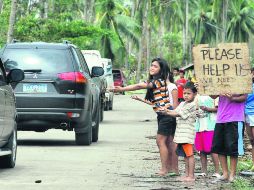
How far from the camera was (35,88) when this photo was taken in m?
18.4

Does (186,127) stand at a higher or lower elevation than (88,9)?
lower

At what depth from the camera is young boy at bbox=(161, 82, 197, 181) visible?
12703 millimetres

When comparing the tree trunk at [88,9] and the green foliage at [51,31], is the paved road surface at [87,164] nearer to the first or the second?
the green foliage at [51,31]

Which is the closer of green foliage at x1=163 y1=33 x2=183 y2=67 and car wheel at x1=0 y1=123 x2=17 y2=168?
car wheel at x1=0 y1=123 x2=17 y2=168

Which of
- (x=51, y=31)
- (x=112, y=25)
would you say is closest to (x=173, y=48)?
(x=112, y=25)

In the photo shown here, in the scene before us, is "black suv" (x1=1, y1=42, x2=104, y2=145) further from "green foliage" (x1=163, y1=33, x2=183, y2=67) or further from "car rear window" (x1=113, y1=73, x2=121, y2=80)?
"green foliage" (x1=163, y1=33, x2=183, y2=67)

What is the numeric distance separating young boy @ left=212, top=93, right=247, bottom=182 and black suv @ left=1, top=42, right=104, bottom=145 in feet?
20.0

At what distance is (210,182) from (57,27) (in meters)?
38.8

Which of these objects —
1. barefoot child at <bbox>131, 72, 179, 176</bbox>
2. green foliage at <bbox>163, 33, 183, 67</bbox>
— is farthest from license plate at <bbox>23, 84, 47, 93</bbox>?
green foliage at <bbox>163, 33, 183, 67</bbox>

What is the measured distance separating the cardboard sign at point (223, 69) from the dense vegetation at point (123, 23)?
2834 cm

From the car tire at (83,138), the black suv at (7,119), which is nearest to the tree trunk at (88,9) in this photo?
the car tire at (83,138)

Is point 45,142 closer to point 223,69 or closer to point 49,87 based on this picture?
point 49,87

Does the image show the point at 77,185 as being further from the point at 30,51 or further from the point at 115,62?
the point at 115,62

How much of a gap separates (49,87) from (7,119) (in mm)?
4962
